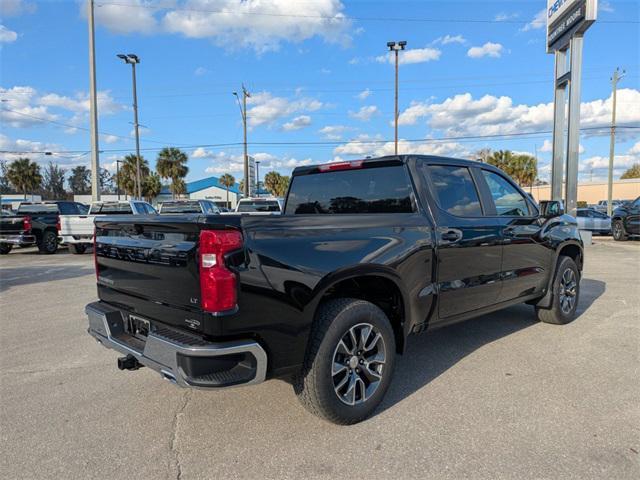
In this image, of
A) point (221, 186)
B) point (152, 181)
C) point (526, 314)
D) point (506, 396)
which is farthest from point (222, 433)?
point (221, 186)

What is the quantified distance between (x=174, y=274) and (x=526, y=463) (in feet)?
7.80

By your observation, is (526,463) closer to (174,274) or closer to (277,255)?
(277,255)

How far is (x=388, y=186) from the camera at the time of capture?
3.96 meters

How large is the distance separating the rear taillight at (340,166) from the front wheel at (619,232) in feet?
57.0

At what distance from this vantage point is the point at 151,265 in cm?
295

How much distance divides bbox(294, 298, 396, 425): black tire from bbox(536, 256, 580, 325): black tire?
9.98 ft

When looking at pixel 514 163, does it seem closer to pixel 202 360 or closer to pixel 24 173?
pixel 202 360

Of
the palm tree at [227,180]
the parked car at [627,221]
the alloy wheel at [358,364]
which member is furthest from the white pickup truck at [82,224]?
the palm tree at [227,180]

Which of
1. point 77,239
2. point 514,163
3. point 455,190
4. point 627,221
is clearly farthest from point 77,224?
point 514,163

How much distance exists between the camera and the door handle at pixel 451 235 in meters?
3.78

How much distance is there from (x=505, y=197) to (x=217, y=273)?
11.2ft

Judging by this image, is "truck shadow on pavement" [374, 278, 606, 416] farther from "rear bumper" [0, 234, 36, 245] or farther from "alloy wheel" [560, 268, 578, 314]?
"rear bumper" [0, 234, 36, 245]

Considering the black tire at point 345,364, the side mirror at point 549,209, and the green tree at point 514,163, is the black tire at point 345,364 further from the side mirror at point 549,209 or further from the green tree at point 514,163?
the green tree at point 514,163

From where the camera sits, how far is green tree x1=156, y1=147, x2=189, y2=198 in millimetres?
59344
